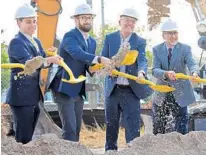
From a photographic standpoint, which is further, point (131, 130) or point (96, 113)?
point (96, 113)

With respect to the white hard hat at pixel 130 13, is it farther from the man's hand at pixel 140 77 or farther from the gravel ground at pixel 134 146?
the gravel ground at pixel 134 146

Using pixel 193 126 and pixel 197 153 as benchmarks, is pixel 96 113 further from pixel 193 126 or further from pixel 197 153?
pixel 197 153

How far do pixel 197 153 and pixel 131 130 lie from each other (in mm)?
1465

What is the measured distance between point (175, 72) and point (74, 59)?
122cm

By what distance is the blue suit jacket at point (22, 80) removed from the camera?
5305 millimetres

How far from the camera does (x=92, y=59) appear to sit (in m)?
5.57

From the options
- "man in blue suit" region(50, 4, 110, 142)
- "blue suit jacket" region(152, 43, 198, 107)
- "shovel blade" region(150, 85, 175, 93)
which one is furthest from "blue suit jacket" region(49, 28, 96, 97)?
"blue suit jacket" region(152, 43, 198, 107)

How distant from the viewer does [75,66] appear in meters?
5.77

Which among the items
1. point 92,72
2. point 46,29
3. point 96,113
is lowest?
point 96,113

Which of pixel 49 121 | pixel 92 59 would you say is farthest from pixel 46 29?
pixel 92 59

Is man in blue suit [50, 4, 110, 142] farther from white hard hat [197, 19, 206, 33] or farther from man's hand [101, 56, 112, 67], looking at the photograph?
white hard hat [197, 19, 206, 33]

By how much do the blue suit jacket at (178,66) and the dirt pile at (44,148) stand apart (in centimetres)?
202

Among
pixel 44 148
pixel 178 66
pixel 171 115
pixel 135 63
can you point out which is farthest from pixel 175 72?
pixel 44 148

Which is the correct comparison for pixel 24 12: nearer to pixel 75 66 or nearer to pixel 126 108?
pixel 75 66
